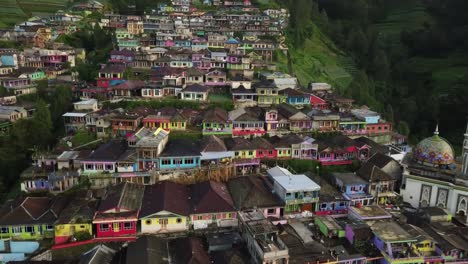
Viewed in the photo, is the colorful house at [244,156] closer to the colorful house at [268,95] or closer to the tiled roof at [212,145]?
the tiled roof at [212,145]

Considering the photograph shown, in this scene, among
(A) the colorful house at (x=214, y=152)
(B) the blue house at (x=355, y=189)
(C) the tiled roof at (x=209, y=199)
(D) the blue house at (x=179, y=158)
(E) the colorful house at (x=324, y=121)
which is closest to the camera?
(C) the tiled roof at (x=209, y=199)

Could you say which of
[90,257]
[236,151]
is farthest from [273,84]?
[90,257]

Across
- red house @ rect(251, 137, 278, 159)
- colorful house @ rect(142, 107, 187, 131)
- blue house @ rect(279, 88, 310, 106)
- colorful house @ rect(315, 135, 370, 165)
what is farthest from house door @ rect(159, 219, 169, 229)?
blue house @ rect(279, 88, 310, 106)

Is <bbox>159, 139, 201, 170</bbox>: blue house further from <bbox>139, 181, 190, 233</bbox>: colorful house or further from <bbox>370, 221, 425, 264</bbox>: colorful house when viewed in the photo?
<bbox>370, 221, 425, 264</bbox>: colorful house

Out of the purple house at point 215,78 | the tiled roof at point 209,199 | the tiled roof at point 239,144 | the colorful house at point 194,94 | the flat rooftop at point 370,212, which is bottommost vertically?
the flat rooftop at point 370,212

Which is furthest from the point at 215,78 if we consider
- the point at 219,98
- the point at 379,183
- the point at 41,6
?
the point at 41,6

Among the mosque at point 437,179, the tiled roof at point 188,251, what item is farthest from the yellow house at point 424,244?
the tiled roof at point 188,251

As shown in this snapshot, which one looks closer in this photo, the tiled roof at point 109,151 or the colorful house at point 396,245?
the colorful house at point 396,245
